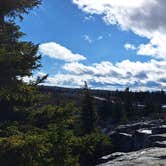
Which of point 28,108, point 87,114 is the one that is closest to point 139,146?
point 87,114

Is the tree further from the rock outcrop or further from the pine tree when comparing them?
the pine tree

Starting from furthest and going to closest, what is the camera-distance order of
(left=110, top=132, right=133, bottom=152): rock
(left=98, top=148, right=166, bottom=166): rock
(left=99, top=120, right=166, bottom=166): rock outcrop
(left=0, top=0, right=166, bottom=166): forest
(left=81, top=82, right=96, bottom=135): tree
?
(left=110, top=132, right=133, bottom=152): rock, (left=81, top=82, right=96, bottom=135): tree, (left=0, top=0, right=166, bottom=166): forest, (left=99, top=120, right=166, bottom=166): rock outcrop, (left=98, top=148, right=166, bottom=166): rock

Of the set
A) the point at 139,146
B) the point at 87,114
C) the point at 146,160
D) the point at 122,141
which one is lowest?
the point at 139,146

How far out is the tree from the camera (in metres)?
52.9

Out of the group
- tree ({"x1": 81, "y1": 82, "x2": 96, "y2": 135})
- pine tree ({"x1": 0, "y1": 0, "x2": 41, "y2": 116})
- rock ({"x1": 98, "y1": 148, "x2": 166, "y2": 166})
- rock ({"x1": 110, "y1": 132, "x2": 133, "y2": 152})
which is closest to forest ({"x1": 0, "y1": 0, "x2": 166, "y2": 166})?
pine tree ({"x1": 0, "y1": 0, "x2": 41, "y2": 116})

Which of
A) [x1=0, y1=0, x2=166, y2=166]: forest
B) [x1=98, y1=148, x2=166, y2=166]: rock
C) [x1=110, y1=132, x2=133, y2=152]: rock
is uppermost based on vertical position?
[x1=0, y1=0, x2=166, y2=166]: forest

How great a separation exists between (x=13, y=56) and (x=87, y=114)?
4072cm

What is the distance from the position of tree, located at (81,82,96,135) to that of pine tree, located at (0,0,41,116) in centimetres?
3545

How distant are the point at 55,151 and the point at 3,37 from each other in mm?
4308

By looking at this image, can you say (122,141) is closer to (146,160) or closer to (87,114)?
(87,114)

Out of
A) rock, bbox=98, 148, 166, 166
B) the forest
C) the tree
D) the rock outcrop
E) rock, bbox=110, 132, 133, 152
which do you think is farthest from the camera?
rock, bbox=110, 132, 133, 152

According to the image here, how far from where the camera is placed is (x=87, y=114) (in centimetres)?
5472

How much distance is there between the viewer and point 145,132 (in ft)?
189

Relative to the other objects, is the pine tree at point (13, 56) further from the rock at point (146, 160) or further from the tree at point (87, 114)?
the tree at point (87, 114)
